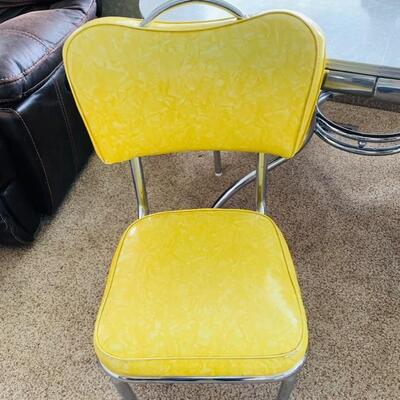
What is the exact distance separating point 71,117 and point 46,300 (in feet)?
2.25

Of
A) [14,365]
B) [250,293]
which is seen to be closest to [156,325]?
[250,293]

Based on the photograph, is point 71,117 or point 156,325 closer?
point 156,325

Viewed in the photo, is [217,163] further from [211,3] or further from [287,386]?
[287,386]

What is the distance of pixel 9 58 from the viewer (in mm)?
1208

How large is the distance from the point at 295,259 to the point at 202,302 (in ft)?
2.22

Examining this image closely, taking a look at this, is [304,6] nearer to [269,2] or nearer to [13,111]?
[269,2]

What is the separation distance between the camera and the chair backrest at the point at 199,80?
0.76 metres

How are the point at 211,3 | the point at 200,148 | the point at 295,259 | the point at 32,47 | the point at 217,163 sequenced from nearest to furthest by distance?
the point at 211,3 < the point at 200,148 < the point at 32,47 < the point at 295,259 < the point at 217,163

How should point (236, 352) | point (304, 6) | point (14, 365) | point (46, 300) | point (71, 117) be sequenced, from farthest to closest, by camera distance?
point (71, 117)
point (46, 300)
point (14, 365)
point (304, 6)
point (236, 352)

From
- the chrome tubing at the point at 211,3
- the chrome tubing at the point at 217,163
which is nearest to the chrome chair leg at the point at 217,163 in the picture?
the chrome tubing at the point at 217,163

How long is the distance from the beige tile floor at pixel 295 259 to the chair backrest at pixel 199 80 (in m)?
0.63

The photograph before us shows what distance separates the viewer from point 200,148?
3.06ft

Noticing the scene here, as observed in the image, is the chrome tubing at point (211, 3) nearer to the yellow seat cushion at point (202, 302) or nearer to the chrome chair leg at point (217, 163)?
the yellow seat cushion at point (202, 302)

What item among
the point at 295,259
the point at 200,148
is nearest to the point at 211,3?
the point at 200,148
